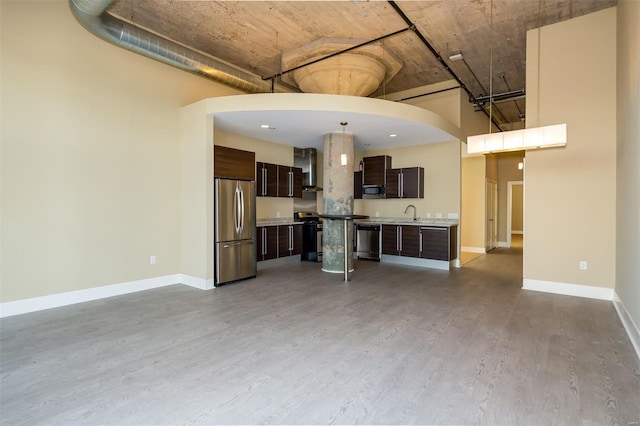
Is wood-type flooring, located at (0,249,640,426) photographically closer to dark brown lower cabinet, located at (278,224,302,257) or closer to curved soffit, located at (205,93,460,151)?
dark brown lower cabinet, located at (278,224,302,257)

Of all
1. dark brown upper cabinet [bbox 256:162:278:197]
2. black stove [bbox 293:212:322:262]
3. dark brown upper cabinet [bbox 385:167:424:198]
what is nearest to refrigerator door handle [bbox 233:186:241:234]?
dark brown upper cabinet [bbox 256:162:278:197]

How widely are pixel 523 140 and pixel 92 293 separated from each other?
5.75 m

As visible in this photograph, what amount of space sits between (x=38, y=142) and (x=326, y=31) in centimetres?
424

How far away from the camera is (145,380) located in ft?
7.59

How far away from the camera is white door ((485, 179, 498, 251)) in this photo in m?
8.95

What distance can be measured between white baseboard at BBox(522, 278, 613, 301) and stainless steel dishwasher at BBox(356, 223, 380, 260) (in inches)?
120

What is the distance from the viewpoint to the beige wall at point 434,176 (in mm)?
6781

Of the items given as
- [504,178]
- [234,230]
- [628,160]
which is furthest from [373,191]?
[504,178]

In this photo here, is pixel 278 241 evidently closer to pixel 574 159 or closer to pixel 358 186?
pixel 358 186

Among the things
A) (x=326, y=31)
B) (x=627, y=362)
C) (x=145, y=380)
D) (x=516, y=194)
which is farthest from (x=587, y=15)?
(x=516, y=194)

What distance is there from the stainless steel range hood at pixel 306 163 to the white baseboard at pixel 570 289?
4784mm

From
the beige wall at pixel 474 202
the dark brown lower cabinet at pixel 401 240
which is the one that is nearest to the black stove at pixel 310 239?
the dark brown lower cabinet at pixel 401 240

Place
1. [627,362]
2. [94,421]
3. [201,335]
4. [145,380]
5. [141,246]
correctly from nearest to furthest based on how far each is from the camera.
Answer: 1. [94,421]
2. [145,380]
3. [627,362]
4. [201,335]
5. [141,246]

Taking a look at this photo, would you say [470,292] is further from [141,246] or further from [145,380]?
[141,246]
